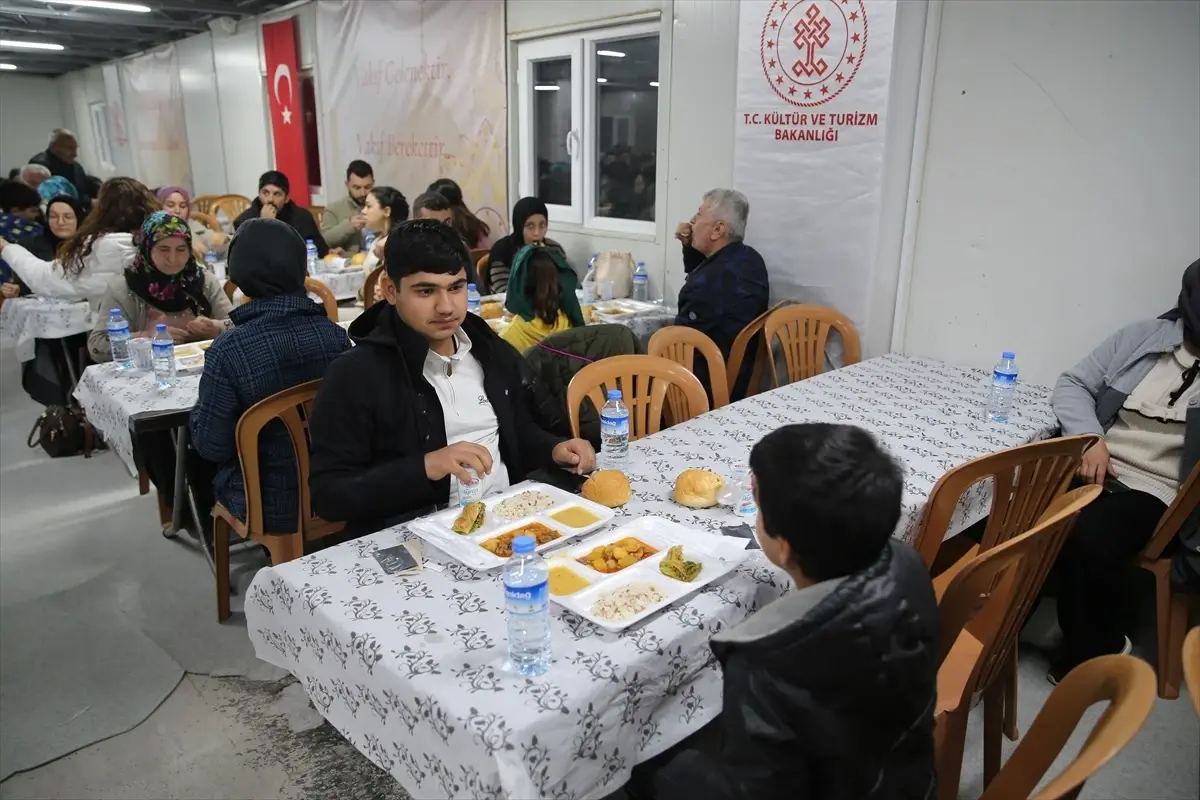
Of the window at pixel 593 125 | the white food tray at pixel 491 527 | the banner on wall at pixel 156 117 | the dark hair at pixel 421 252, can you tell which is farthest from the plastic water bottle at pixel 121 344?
the banner on wall at pixel 156 117

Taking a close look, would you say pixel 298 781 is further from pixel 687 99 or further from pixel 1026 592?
pixel 687 99

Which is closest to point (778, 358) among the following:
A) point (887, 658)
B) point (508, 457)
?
point (508, 457)

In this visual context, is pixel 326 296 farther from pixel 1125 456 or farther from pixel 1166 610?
pixel 1166 610

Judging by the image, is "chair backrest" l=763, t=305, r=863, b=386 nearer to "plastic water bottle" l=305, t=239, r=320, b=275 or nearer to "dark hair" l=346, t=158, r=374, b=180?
"plastic water bottle" l=305, t=239, r=320, b=275

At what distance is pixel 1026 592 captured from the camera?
1.55m

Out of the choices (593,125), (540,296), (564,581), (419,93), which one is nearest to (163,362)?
(540,296)

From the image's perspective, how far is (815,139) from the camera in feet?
11.3

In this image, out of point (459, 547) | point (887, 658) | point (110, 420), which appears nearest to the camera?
point (887, 658)

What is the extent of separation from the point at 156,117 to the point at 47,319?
7.91 m

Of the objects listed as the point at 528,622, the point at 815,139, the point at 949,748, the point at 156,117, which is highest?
the point at 156,117

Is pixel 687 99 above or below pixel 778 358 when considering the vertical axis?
above

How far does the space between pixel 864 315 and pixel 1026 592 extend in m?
2.05

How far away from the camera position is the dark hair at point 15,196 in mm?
4602

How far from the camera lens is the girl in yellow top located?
120 inches
